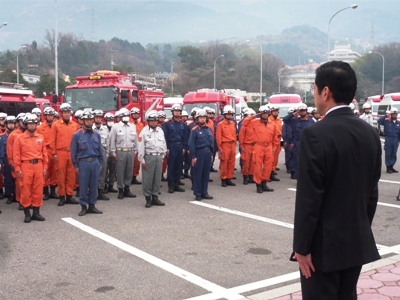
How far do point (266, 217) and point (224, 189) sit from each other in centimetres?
348

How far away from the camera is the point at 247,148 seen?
14.0 metres

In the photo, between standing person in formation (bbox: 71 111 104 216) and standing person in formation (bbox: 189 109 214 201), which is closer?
standing person in formation (bbox: 71 111 104 216)

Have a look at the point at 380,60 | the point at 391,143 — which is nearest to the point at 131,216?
the point at 391,143

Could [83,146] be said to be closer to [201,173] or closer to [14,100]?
[201,173]

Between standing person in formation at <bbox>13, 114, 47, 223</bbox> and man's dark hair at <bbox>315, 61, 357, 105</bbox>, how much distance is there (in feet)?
23.3

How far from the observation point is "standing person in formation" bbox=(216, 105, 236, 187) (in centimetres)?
1323

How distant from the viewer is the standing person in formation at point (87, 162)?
983cm

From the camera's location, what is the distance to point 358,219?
329 cm

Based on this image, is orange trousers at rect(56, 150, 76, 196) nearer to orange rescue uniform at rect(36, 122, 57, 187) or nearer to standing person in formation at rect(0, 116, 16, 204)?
orange rescue uniform at rect(36, 122, 57, 187)

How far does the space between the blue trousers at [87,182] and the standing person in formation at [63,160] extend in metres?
1.08

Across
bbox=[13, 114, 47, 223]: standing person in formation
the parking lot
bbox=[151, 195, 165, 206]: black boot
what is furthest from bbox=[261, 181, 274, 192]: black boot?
bbox=[13, 114, 47, 223]: standing person in formation

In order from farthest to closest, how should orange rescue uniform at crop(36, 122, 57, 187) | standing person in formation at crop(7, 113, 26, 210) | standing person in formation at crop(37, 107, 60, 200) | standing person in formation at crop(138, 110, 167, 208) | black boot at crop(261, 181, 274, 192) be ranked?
black boot at crop(261, 181, 274, 192) → orange rescue uniform at crop(36, 122, 57, 187) → standing person in formation at crop(37, 107, 60, 200) → standing person in formation at crop(138, 110, 167, 208) → standing person in formation at crop(7, 113, 26, 210)

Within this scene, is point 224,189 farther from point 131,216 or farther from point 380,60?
point 380,60

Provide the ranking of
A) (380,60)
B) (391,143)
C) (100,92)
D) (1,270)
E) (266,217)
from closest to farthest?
(1,270)
(266,217)
(391,143)
(100,92)
(380,60)
